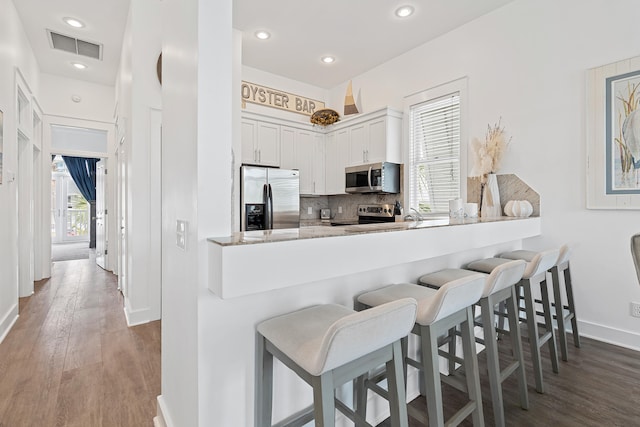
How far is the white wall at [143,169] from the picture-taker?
3074 millimetres

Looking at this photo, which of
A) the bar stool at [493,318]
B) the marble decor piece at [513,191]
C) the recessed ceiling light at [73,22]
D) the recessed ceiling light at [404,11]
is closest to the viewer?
the bar stool at [493,318]

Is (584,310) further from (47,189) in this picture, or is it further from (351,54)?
(47,189)

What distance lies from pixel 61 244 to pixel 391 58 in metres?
10.1

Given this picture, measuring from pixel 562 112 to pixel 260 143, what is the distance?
3522 millimetres

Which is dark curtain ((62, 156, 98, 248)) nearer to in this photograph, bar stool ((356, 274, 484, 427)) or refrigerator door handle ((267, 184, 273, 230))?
refrigerator door handle ((267, 184, 273, 230))

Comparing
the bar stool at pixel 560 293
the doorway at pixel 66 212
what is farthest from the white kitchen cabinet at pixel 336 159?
the doorway at pixel 66 212

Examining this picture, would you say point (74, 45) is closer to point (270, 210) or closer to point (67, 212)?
point (270, 210)

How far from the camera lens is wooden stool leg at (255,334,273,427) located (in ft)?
3.88

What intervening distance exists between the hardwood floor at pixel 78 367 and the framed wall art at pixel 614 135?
3.66m

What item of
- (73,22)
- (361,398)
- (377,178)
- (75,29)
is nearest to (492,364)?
(361,398)

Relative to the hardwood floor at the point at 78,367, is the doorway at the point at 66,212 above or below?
above

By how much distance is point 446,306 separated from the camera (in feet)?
4.11

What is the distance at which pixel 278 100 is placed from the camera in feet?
16.4

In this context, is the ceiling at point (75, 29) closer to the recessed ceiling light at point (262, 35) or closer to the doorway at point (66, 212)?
the recessed ceiling light at point (262, 35)
